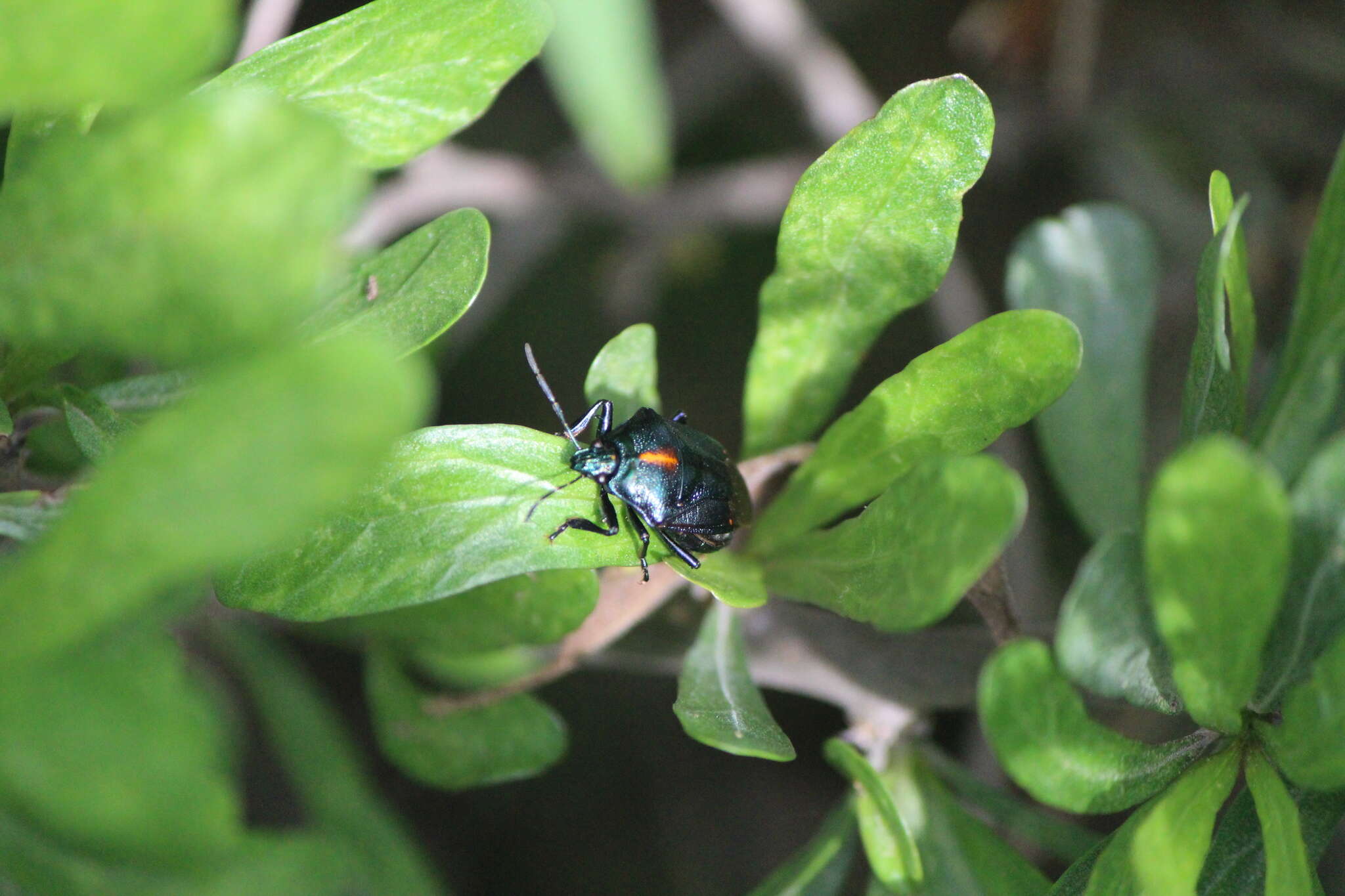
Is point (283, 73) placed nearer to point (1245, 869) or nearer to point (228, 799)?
point (228, 799)

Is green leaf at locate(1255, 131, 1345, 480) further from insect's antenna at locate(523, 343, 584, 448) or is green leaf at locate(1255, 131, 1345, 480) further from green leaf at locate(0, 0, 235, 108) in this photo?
green leaf at locate(0, 0, 235, 108)

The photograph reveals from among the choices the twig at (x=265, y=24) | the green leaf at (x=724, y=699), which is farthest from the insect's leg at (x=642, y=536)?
the twig at (x=265, y=24)

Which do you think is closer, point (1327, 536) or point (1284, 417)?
point (1327, 536)

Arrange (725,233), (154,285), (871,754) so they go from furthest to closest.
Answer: (725,233) < (871,754) < (154,285)

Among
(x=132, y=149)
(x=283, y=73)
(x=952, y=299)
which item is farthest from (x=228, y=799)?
(x=952, y=299)

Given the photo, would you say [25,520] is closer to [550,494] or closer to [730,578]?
[550,494]

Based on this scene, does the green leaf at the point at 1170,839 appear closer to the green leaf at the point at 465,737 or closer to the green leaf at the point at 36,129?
the green leaf at the point at 465,737

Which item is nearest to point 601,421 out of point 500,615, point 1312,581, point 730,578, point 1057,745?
point 500,615
